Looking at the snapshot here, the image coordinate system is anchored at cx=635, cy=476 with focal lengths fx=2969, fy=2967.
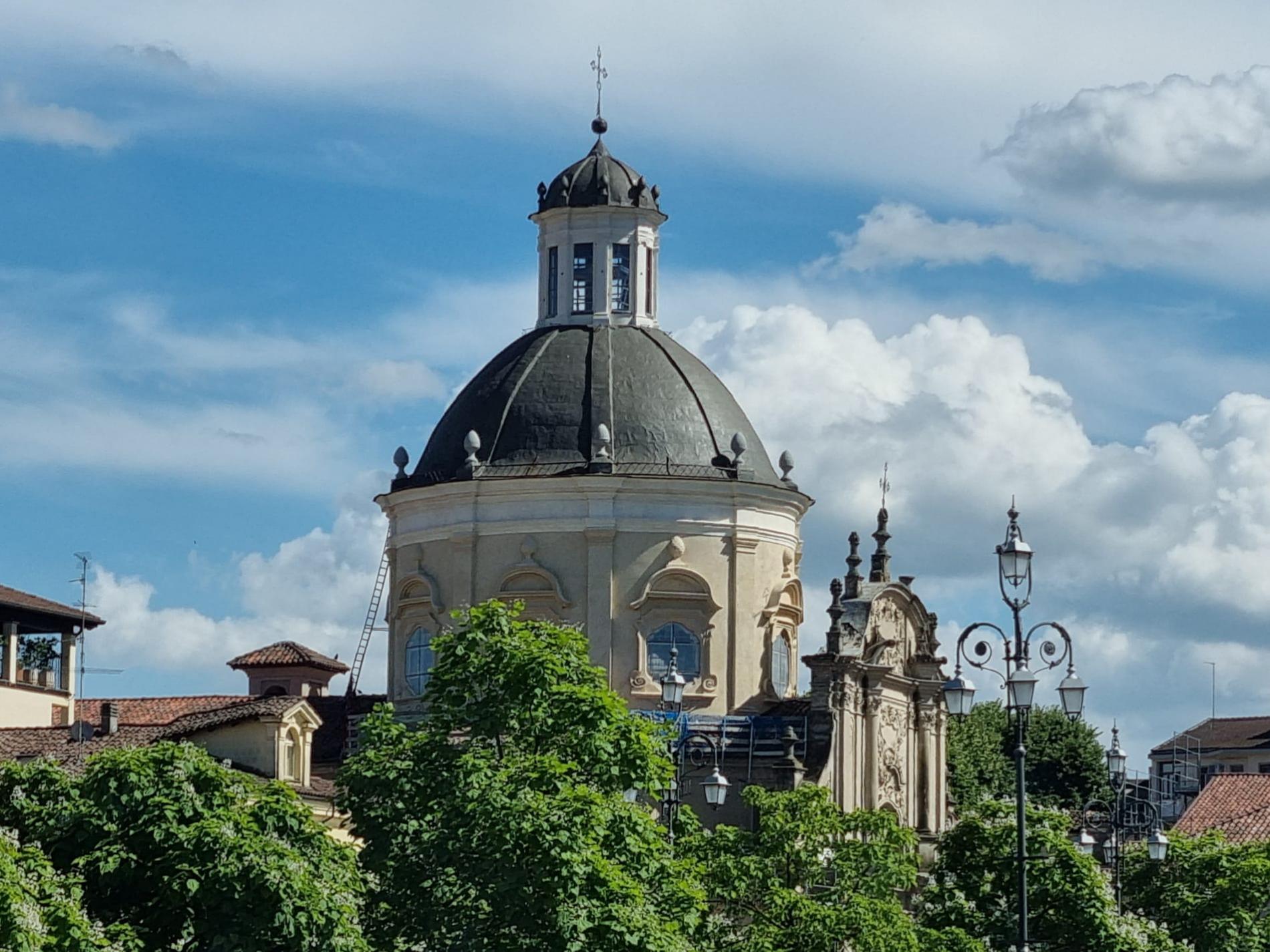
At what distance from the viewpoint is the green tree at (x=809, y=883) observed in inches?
2285

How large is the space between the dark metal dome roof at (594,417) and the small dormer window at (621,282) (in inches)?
50.6

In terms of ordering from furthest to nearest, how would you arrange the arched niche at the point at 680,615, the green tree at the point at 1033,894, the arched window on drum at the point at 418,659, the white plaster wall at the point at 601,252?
the white plaster wall at the point at 601,252, the arched window on drum at the point at 418,659, the arched niche at the point at 680,615, the green tree at the point at 1033,894

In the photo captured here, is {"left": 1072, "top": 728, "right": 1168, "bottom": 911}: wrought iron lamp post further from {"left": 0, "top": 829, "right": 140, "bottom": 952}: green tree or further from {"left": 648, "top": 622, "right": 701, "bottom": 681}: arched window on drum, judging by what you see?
{"left": 0, "top": 829, "right": 140, "bottom": 952}: green tree

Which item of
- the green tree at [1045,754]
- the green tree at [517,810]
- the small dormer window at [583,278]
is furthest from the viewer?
the green tree at [1045,754]

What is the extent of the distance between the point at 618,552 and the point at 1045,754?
129ft

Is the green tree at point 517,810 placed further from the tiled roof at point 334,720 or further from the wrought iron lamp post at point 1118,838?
the tiled roof at point 334,720

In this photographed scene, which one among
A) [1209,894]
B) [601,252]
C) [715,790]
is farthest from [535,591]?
[715,790]

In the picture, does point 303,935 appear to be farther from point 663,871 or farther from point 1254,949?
point 1254,949

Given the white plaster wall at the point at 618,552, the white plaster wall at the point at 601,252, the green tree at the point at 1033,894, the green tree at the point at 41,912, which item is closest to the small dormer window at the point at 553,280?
the white plaster wall at the point at 601,252

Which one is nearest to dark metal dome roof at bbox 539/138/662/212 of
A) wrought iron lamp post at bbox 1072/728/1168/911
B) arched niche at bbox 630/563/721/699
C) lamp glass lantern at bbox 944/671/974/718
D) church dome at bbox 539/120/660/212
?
church dome at bbox 539/120/660/212

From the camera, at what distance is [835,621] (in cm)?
8000

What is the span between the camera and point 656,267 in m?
84.7

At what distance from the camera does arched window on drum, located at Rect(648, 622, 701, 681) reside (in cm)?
7969

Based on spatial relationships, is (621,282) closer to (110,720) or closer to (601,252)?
(601,252)
